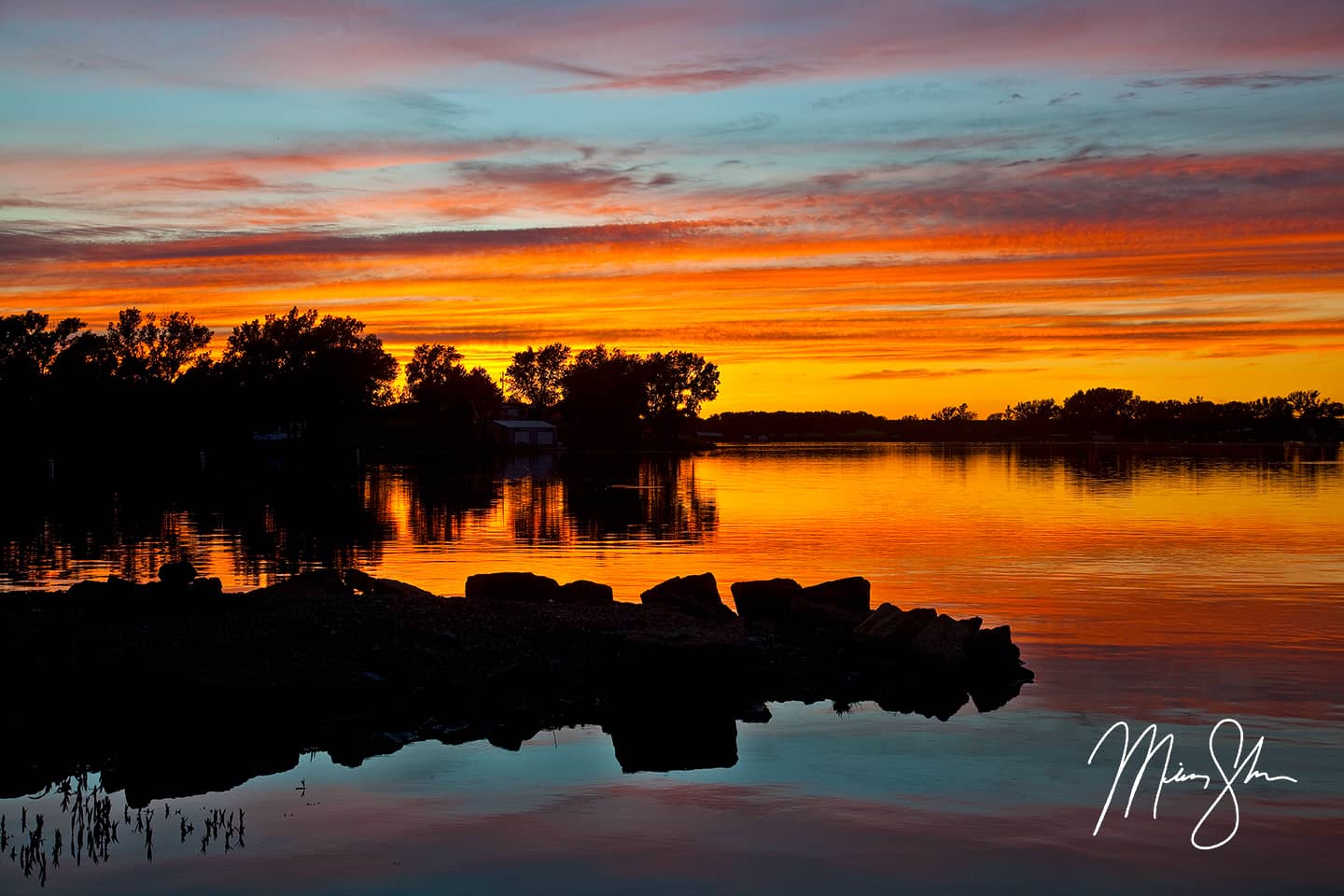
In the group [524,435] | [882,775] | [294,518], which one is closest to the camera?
[882,775]

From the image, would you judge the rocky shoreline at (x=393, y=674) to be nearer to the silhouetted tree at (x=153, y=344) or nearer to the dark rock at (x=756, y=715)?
the dark rock at (x=756, y=715)

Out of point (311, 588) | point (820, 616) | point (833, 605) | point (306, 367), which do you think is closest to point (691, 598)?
point (820, 616)

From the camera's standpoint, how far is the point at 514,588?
1015 inches

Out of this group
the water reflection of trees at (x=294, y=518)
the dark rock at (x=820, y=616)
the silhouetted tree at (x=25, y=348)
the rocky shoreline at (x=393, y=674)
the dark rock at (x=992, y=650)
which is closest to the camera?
the rocky shoreline at (x=393, y=674)

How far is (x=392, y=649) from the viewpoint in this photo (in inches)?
774

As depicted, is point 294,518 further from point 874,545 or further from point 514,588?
point 514,588

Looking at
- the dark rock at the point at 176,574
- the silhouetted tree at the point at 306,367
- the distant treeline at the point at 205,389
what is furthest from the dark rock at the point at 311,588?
the silhouetted tree at the point at 306,367

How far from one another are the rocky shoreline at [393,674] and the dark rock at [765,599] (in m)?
1.08

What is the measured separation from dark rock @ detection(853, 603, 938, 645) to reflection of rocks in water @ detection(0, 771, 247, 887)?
11870mm

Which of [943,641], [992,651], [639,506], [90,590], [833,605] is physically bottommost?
[639,506]

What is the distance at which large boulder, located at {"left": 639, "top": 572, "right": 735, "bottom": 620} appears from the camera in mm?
24734

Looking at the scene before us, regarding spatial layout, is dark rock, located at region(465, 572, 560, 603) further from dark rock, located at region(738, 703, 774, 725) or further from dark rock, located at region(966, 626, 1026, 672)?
dark rock, located at region(966, 626, 1026, 672)

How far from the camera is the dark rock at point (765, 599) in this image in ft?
84.3
